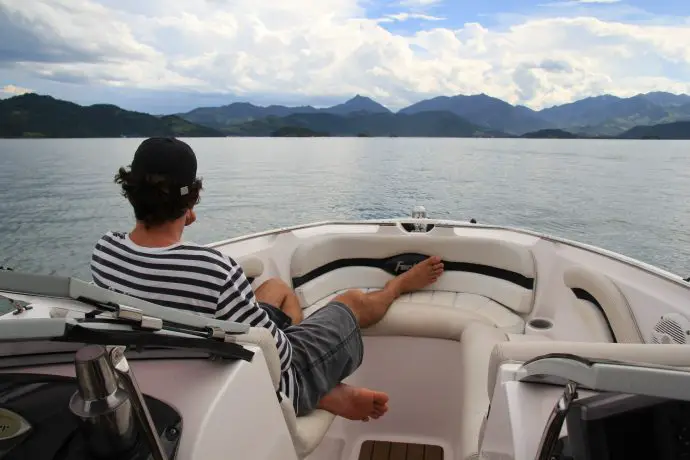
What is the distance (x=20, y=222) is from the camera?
12.8 m

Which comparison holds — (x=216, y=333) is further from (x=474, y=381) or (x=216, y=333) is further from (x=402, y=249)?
(x=402, y=249)

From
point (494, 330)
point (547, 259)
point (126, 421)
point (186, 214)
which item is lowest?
point (494, 330)

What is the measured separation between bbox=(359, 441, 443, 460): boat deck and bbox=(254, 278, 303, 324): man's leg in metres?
0.74

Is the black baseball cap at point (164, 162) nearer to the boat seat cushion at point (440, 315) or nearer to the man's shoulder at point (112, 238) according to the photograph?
the man's shoulder at point (112, 238)

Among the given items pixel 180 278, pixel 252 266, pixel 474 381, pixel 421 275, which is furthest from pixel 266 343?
pixel 421 275

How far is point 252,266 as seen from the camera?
2.87 meters

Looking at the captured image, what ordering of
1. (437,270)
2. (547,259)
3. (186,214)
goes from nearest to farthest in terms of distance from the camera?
(186,214), (547,259), (437,270)

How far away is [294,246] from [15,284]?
2.58 m

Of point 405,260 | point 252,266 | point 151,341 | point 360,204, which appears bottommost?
A: point 360,204

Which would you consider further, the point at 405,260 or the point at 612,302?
the point at 405,260

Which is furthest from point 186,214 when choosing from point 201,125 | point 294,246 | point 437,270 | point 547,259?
point 201,125

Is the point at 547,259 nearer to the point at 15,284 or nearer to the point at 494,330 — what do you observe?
the point at 494,330

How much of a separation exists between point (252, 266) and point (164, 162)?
147 cm

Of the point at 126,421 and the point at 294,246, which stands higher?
the point at 126,421
